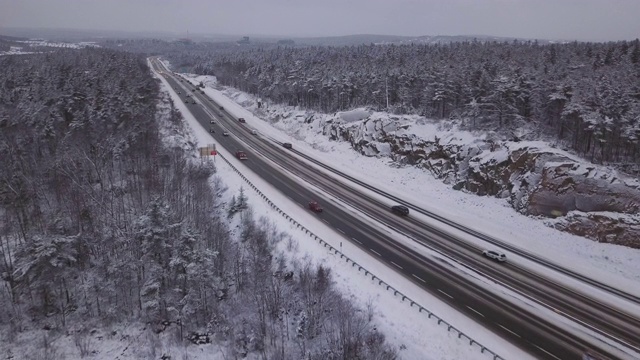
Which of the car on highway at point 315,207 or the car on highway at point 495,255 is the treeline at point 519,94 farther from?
the car on highway at point 315,207

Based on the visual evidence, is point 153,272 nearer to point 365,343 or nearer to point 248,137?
point 365,343

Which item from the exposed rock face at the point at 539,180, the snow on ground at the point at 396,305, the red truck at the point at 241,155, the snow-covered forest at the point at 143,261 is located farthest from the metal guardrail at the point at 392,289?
the exposed rock face at the point at 539,180

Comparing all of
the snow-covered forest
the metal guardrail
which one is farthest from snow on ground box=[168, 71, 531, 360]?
the snow-covered forest

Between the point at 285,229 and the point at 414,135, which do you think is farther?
the point at 414,135

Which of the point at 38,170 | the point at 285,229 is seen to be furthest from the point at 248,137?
the point at 285,229

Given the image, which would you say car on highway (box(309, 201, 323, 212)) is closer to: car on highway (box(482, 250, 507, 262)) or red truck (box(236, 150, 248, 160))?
car on highway (box(482, 250, 507, 262))
